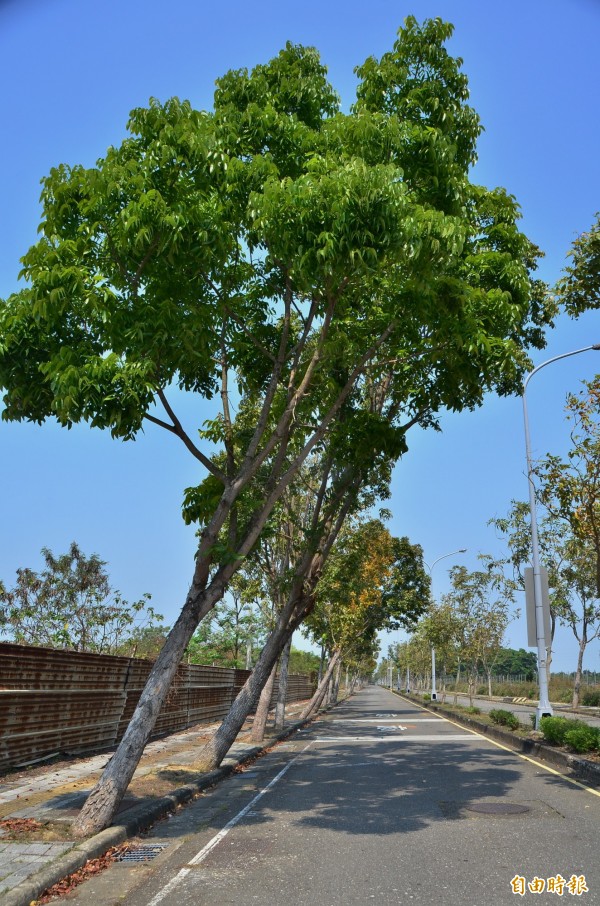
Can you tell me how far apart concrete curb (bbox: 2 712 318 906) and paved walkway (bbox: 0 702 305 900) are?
0.35 ft

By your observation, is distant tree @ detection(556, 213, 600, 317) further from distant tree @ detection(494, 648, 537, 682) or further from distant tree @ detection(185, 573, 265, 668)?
distant tree @ detection(494, 648, 537, 682)

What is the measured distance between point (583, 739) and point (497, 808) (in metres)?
5.43

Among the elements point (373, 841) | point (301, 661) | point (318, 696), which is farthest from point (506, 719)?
point (301, 661)

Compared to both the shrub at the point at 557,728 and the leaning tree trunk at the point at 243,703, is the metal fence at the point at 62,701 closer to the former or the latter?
the leaning tree trunk at the point at 243,703

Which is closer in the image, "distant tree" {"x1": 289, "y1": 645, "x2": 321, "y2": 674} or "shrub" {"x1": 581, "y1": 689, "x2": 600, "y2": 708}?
"shrub" {"x1": 581, "y1": 689, "x2": 600, "y2": 708}

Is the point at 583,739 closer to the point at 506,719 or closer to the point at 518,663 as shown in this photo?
the point at 506,719

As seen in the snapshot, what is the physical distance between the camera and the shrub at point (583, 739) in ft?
46.5

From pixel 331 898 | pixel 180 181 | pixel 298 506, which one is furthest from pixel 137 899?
pixel 298 506

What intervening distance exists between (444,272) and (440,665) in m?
60.1

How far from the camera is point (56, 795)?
988cm

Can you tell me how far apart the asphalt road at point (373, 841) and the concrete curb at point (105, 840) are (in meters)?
0.23

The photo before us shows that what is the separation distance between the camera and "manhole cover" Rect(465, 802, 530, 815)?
31.1 ft

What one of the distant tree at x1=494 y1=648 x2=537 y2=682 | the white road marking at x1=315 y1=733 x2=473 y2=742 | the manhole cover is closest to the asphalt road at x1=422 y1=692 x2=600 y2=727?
the white road marking at x1=315 y1=733 x2=473 y2=742

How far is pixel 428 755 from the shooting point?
55.0 ft
